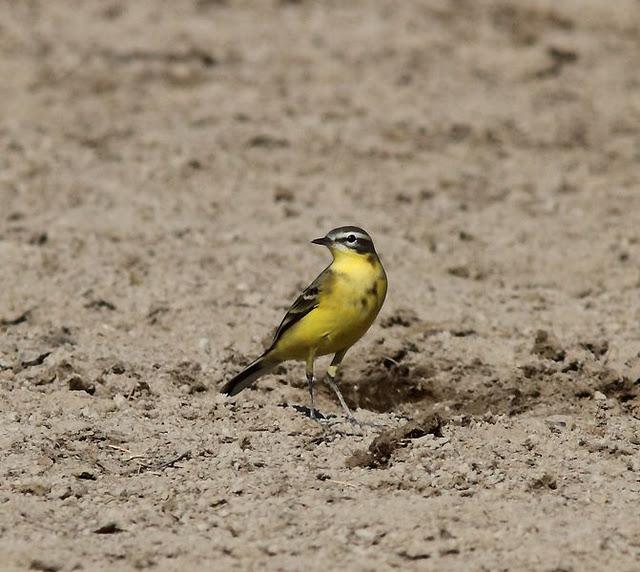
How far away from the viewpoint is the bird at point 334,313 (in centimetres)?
839

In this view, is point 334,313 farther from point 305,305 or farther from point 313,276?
point 313,276

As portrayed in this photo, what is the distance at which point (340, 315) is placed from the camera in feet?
27.5

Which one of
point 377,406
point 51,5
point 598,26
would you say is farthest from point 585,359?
point 51,5

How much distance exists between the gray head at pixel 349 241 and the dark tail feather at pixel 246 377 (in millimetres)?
887

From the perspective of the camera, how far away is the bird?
27.5ft

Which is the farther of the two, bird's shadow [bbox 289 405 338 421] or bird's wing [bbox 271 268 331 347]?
bird's wing [bbox 271 268 331 347]

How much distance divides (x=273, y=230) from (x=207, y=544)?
5.79 m

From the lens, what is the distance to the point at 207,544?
6.38 meters

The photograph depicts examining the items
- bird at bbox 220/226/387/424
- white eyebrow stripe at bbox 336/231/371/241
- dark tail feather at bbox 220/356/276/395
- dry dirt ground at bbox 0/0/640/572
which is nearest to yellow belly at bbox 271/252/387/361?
bird at bbox 220/226/387/424

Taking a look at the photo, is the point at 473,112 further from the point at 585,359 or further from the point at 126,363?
the point at 126,363

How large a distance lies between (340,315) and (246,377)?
2.55 ft

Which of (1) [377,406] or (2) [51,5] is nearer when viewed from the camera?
(1) [377,406]

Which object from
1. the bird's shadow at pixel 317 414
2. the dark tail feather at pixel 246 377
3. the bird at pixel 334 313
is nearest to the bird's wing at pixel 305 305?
the bird at pixel 334 313

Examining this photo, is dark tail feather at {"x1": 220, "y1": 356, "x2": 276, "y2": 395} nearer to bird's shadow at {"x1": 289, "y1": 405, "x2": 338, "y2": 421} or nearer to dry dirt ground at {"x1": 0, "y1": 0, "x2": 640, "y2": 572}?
dry dirt ground at {"x1": 0, "y1": 0, "x2": 640, "y2": 572}
